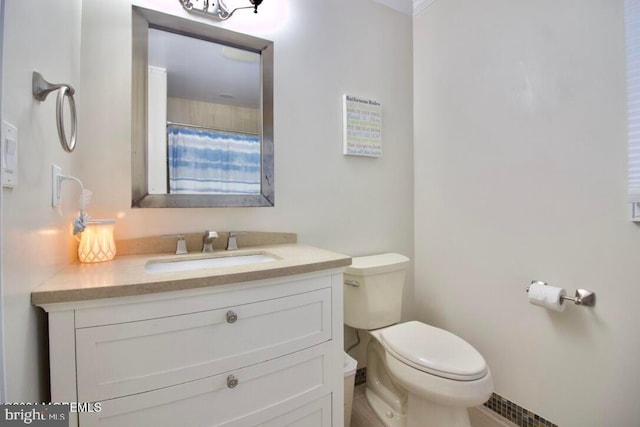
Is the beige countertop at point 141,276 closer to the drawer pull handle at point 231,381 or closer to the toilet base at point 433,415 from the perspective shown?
the drawer pull handle at point 231,381

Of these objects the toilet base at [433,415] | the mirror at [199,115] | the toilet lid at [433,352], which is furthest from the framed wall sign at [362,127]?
the toilet base at [433,415]

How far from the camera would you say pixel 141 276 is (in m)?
0.81

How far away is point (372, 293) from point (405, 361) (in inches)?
13.8

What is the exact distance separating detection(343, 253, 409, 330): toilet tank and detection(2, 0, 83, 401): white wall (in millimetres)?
1156

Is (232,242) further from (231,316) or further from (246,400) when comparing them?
(246,400)

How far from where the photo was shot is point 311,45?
1.53 meters

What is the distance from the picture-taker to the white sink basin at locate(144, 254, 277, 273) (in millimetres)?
1083

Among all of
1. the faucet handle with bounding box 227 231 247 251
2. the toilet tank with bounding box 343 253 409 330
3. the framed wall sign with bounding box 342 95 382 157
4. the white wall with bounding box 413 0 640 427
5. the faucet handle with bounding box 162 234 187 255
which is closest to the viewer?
the white wall with bounding box 413 0 640 427

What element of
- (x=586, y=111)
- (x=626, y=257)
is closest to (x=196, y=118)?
(x=586, y=111)

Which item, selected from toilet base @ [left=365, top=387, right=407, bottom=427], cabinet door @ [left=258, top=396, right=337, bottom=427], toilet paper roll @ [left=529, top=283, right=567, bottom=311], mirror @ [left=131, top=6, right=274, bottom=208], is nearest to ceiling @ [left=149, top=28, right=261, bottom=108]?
mirror @ [left=131, top=6, right=274, bottom=208]

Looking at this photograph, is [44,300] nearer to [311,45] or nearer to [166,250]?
[166,250]

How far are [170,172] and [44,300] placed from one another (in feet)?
2.22

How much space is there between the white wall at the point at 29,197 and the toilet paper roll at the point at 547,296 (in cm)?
168

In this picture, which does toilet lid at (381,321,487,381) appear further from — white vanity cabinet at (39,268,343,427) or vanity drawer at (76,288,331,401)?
vanity drawer at (76,288,331,401)
